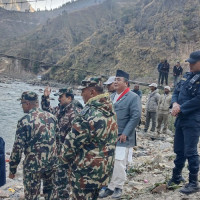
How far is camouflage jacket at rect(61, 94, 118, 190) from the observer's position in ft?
7.82

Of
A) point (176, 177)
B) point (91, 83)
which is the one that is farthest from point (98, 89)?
point (176, 177)

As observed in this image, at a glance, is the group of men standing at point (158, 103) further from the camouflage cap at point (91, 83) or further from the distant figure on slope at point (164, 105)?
the camouflage cap at point (91, 83)

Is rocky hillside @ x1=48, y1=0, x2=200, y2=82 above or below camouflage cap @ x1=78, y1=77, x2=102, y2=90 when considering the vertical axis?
above

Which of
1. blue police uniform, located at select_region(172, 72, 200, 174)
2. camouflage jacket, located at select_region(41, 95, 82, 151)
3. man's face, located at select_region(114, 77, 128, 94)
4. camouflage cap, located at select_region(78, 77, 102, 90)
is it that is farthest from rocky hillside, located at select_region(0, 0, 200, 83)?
camouflage cap, located at select_region(78, 77, 102, 90)

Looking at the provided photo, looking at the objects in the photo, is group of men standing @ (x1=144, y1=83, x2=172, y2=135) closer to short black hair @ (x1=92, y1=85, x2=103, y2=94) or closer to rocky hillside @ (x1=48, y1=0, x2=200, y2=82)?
short black hair @ (x1=92, y1=85, x2=103, y2=94)

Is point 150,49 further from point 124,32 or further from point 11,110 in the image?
point 11,110

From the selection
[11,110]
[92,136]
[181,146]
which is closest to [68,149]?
[92,136]

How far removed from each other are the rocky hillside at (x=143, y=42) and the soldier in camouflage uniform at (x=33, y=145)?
31.5m

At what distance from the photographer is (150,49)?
44438mm

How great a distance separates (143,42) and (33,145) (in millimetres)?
47032

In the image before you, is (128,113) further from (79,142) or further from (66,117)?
(79,142)

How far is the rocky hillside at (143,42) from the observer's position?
1607 inches

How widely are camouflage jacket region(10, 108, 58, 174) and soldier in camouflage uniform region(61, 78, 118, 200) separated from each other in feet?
2.68

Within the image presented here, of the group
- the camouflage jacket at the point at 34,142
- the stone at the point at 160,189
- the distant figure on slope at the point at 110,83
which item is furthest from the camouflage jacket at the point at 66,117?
the stone at the point at 160,189
